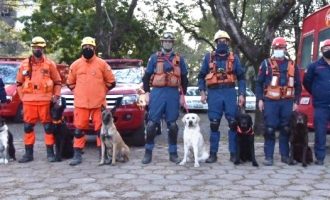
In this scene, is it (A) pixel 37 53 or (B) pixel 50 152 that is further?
(B) pixel 50 152

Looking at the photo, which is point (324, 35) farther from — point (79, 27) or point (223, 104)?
point (79, 27)

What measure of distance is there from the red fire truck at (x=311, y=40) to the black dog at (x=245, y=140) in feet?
4.96

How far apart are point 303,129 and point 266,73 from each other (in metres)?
1.07

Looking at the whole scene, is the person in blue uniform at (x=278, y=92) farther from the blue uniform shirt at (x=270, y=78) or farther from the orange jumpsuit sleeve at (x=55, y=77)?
the orange jumpsuit sleeve at (x=55, y=77)

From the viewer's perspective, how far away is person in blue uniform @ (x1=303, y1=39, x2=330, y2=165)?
8219mm

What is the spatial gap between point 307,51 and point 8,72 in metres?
8.72

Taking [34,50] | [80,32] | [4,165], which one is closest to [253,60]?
[34,50]

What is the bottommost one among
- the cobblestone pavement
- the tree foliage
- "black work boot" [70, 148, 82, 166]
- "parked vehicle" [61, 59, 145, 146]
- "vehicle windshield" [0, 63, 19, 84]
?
the cobblestone pavement

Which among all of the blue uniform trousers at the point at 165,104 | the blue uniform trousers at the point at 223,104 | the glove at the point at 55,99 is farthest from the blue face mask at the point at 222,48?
the glove at the point at 55,99

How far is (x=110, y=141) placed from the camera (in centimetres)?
840

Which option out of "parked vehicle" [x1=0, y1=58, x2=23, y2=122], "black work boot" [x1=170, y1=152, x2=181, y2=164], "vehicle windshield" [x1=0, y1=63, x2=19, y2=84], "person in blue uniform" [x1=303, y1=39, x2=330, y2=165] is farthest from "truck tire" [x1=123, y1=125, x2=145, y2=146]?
"vehicle windshield" [x1=0, y1=63, x2=19, y2=84]

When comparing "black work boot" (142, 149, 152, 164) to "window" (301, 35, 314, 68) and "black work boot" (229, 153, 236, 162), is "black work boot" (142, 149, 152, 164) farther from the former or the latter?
"window" (301, 35, 314, 68)

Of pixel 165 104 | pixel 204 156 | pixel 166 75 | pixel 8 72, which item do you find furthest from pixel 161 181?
pixel 8 72

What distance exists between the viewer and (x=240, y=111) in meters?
8.60
